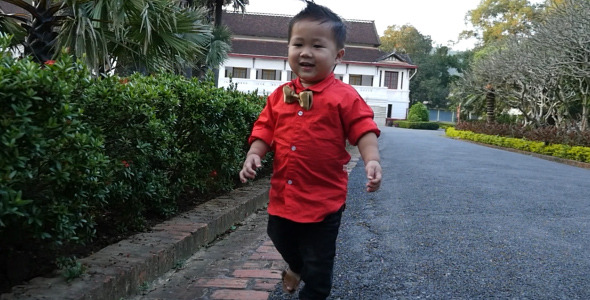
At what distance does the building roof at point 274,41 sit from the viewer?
47.0 meters

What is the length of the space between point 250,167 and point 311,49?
616mm

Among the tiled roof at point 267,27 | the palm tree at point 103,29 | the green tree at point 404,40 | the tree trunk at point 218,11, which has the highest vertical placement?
the green tree at point 404,40

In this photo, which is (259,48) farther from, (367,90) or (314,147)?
(314,147)

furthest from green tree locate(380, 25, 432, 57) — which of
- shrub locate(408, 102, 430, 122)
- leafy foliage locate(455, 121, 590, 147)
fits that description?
leafy foliage locate(455, 121, 590, 147)

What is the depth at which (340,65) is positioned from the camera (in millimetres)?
46844

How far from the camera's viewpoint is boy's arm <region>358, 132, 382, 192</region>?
244 cm

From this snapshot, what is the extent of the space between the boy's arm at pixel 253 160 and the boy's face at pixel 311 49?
40 centimetres

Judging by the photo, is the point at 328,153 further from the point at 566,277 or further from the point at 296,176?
the point at 566,277

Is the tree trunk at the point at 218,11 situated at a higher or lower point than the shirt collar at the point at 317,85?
higher

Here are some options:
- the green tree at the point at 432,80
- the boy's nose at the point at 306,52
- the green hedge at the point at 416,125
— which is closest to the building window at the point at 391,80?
the green hedge at the point at 416,125

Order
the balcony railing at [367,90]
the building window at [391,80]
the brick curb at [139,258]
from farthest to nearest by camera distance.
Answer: the building window at [391,80] < the balcony railing at [367,90] < the brick curb at [139,258]

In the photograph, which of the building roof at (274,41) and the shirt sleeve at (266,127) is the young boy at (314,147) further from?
the building roof at (274,41)

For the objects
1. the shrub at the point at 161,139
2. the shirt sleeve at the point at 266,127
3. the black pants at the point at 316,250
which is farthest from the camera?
the shrub at the point at 161,139

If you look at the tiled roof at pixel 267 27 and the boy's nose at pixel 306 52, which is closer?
the boy's nose at pixel 306 52
